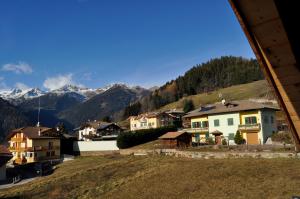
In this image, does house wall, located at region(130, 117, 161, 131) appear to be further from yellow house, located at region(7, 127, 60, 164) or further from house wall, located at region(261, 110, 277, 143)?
house wall, located at region(261, 110, 277, 143)

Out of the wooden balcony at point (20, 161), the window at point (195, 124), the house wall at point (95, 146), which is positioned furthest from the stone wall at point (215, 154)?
the wooden balcony at point (20, 161)

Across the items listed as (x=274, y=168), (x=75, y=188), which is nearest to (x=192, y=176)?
(x=274, y=168)

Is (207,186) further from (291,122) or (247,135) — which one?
(247,135)

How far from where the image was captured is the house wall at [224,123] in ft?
199

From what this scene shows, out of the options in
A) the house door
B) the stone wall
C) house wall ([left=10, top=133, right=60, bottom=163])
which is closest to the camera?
→ the stone wall

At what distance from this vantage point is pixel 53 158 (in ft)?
252

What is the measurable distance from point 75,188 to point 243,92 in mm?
131552

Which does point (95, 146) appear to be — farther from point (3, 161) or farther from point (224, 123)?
point (224, 123)

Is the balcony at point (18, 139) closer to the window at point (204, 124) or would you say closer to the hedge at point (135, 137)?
the hedge at point (135, 137)

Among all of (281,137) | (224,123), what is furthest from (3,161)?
(281,137)

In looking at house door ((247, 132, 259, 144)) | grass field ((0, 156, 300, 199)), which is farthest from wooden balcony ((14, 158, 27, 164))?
house door ((247, 132, 259, 144))

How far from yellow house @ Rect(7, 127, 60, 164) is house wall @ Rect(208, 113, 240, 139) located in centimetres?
4034

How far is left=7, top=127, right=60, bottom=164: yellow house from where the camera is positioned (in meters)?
74.5

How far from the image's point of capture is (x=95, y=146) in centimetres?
7369
